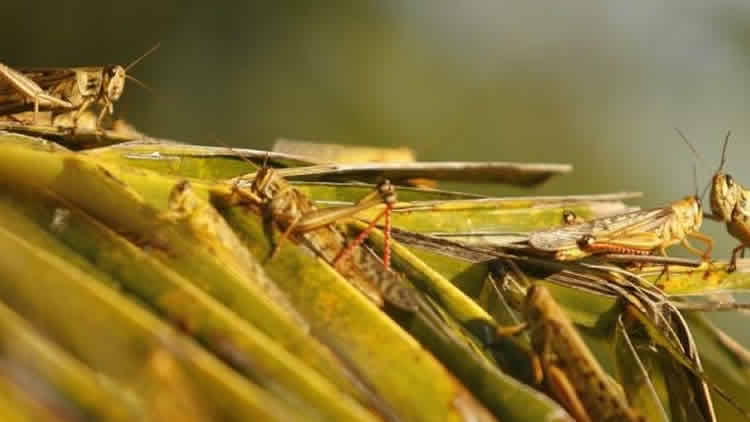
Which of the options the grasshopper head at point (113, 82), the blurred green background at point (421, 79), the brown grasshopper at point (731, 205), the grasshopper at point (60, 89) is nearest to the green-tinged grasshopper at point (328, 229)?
the grasshopper at point (60, 89)

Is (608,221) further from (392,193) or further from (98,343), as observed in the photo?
(98,343)

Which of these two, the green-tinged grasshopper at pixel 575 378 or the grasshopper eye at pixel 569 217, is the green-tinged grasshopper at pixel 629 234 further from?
the green-tinged grasshopper at pixel 575 378

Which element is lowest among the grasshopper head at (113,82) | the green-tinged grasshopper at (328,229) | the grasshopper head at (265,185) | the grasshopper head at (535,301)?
the grasshopper head at (113,82)

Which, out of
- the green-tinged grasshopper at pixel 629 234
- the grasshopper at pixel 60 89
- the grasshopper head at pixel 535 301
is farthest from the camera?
the grasshopper at pixel 60 89

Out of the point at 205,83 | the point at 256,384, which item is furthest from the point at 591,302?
the point at 205,83

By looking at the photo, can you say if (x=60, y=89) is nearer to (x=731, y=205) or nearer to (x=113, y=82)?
(x=113, y=82)

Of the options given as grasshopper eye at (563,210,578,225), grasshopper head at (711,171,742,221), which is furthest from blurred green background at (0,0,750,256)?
grasshopper eye at (563,210,578,225)
